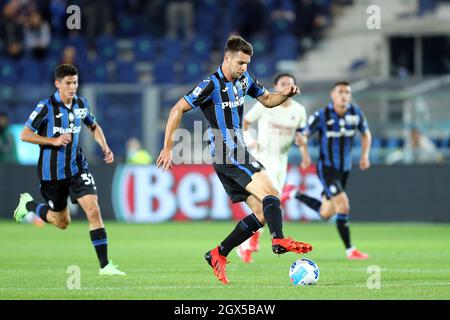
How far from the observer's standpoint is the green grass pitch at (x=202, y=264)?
959 centimetres

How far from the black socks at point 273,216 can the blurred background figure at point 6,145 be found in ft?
42.2

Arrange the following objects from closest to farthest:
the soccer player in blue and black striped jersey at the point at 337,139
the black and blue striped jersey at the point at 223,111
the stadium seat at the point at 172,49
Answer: the black and blue striped jersey at the point at 223,111, the soccer player in blue and black striped jersey at the point at 337,139, the stadium seat at the point at 172,49

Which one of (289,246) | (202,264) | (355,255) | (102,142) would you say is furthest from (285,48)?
(289,246)

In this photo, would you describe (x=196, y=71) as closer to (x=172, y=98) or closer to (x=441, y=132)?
(x=172, y=98)

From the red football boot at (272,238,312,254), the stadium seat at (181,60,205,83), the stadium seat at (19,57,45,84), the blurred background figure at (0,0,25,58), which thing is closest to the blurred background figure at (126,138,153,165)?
the stadium seat at (181,60,205,83)

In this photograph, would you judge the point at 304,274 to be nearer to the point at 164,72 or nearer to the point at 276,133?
the point at 276,133

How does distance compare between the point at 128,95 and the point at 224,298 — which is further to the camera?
the point at 128,95

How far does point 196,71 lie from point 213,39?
220 centimetres

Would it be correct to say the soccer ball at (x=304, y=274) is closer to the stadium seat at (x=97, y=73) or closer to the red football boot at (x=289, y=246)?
the red football boot at (x=289, y=246)

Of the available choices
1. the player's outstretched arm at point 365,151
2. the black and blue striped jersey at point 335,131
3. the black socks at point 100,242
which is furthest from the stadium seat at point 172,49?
the black socks at point 100,242

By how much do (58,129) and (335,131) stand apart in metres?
4.61

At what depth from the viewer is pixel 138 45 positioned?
27109 millimetres

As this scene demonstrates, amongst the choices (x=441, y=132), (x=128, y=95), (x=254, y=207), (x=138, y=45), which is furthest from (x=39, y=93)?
(x=254, y=207)
